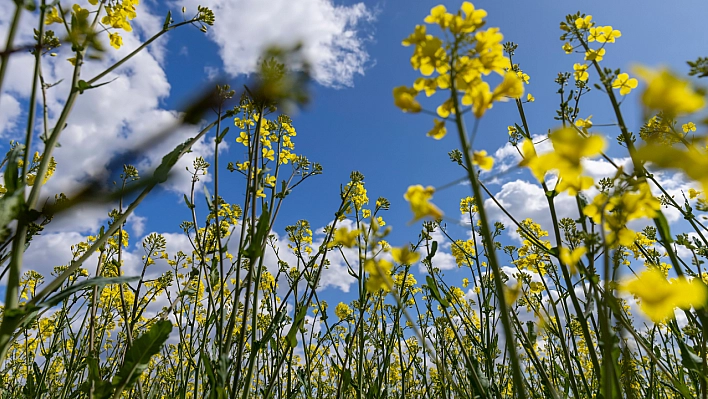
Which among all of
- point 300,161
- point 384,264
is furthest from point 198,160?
point 384,264

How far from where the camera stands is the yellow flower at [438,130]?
40.3 inches

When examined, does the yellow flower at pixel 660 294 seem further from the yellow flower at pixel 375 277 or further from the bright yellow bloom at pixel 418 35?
the bright yellow bloom at pixel 418 35

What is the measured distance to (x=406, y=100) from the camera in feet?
3.38

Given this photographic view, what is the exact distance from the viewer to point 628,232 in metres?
0.93

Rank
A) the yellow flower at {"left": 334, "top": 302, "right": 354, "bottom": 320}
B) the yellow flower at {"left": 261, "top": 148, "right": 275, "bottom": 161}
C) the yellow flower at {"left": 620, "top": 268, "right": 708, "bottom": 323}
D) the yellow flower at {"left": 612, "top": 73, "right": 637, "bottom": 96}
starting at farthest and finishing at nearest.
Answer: the yellow flower at {"left": 334, "top": 302, "right": 354, "bottom": 320}
the yellow flower at {"left": 261, "top": 148, "right": 275, "bottom": 161}
the yellow flower at {"left": 612, "top": 73, "right": 637, "bottom": 96}
the yellow flower at {"left": 620, "top": 268, "right": 708, "bottom": 323}

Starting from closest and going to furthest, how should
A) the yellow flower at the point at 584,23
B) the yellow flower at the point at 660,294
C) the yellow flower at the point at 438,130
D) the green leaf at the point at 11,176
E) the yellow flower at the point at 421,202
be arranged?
the yellow flower at the point at 660,294 < the yellow flower at the point at 421,202 < the yellow flower at the point at 438,130 < the green leaf at the point at 11,176 < the yellow flower at the point at 584,23

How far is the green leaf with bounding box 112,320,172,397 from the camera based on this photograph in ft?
4.51

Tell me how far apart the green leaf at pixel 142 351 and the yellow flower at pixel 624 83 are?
226cm

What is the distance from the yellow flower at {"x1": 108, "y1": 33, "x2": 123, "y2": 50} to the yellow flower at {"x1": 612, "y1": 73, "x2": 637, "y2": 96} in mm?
2348

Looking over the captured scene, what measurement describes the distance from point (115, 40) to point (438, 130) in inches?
63.5

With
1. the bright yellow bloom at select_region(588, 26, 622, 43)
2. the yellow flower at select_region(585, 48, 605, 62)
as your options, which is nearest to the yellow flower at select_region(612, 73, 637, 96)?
the yellow flower at select_region(585, 48, 605, 62)

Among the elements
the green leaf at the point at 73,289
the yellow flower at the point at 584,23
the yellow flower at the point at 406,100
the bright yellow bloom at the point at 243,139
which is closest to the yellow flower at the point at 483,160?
the yellow flower at the point at 406,100

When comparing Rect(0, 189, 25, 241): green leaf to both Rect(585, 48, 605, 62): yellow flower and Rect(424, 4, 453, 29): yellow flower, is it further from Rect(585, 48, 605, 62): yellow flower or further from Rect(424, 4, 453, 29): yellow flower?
Rect(585, 48, 605, 62): yellow flower

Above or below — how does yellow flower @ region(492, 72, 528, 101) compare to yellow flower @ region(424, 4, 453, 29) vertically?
below
